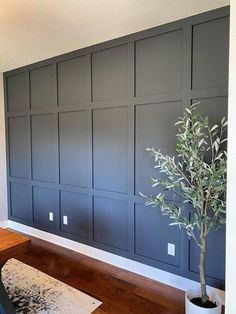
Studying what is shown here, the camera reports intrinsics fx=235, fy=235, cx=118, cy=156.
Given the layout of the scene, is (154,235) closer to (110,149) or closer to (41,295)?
(110,149)

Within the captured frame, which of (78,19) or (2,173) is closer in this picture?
(78,19)

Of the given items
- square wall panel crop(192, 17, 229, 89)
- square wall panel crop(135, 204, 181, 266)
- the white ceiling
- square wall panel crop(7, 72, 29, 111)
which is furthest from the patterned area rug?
the white ceiling

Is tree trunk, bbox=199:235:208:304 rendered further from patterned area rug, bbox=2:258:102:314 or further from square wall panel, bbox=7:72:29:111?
square wall panel, bbox=7:72:29:111

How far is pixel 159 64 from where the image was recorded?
2.31 m

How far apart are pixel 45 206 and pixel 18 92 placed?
1.79m

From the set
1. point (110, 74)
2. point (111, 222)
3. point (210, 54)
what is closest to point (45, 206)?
point (111, 222)

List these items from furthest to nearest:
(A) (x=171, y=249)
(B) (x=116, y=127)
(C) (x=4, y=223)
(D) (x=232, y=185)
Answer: (C) (x=4, y=223) < (B) (x=116, y=127) < (A) (x=171, y=249) < (D) (x=232, y=185)

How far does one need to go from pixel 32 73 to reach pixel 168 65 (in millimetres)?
2099

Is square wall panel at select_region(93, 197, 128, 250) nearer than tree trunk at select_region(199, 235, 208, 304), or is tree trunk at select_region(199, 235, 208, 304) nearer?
tree trunk at select_region(199, 235, 208, 304)

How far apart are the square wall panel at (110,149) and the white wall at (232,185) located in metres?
1.45

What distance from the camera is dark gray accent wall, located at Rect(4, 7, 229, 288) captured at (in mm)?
2096

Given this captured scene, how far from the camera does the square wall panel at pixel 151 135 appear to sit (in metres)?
2.26

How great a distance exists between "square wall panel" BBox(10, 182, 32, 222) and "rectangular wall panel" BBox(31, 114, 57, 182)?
12.8 inches

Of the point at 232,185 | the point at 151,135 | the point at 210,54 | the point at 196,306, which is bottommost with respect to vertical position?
the point at 196,306
